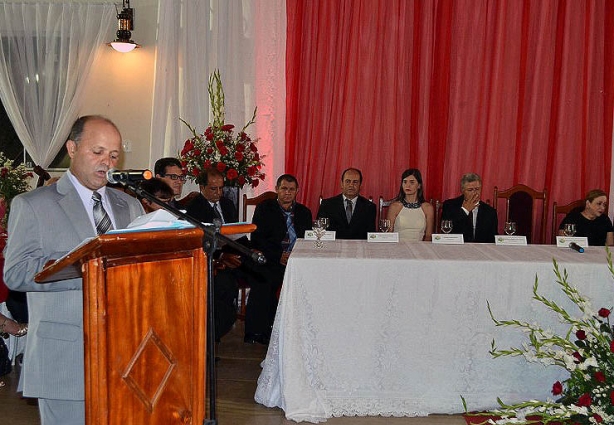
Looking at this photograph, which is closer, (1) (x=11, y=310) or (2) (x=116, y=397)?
(2) (x=116, y=397)

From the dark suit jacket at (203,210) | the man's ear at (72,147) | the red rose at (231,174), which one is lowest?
the dark suit jacket at (203,210)

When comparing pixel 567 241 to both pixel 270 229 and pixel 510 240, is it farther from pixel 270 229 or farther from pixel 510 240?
pixel 270 229

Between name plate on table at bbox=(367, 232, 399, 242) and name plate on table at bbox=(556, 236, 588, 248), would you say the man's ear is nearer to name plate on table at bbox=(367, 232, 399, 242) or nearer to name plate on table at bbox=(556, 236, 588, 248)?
name plate on table at bbox=(367, 232, 399, 242)

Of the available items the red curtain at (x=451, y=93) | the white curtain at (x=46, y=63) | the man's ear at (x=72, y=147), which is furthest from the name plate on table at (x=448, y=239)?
the white curtain at (x=46, y=63)

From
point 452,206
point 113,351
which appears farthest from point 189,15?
point 113,351

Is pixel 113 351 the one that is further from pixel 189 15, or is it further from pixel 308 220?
pixel 189 15

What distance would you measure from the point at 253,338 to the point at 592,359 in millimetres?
3797

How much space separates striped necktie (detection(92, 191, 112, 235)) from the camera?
2.02m

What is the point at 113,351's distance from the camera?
151 centimetres

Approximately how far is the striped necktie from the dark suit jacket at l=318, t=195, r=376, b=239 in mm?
3543

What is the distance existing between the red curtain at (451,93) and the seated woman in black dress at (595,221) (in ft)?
3.45

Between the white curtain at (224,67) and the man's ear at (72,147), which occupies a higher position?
the white curtain at (224,67)

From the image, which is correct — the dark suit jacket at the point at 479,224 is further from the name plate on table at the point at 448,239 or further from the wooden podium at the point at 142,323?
the wooden podium at the point at 142,323

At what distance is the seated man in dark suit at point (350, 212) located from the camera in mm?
5512
